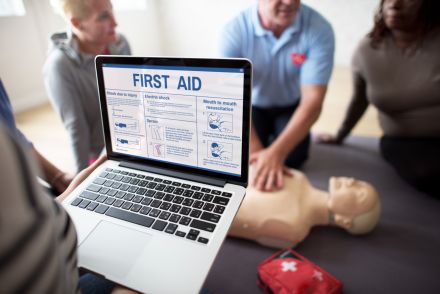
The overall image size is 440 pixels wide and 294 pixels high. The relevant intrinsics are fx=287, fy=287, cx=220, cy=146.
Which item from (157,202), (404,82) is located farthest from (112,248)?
(404,82)

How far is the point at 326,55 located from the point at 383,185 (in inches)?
25.0

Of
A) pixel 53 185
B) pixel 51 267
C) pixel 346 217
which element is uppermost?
pixel 51 267

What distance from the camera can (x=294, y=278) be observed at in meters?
0.77

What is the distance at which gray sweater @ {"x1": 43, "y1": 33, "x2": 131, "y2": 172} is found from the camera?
1.01 m

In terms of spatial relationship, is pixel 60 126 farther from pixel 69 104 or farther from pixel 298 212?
pixel 298 212

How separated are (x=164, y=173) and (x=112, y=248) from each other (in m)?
0.19

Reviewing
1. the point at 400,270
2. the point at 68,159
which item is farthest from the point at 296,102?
the point at 68,159

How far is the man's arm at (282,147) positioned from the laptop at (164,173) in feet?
1.36

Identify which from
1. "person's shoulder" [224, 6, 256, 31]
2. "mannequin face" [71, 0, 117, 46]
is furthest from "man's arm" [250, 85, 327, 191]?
"mannequin face" [71, 0, 117, 46]

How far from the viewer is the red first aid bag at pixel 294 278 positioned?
29.6 inches

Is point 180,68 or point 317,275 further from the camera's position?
point 317,275

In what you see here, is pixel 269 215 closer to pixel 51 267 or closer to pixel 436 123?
pixel 51 267

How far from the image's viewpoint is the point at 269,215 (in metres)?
0.91

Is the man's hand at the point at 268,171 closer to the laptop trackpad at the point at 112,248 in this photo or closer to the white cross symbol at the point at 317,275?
the white cross symbol at the point at 317,275
